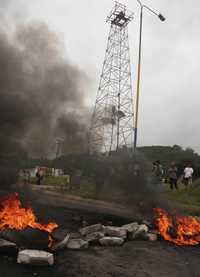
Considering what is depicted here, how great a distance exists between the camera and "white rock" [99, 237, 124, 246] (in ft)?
39.4

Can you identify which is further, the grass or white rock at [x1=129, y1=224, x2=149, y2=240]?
the grass

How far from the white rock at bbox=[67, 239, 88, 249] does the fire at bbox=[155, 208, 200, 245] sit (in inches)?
163

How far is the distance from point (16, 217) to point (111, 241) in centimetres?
354

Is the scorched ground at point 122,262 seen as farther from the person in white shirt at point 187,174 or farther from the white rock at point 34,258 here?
the person in white shirt at point 187,174

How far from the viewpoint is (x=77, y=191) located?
64.2 feet

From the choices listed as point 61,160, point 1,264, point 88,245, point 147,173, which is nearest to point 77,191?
point 61,160

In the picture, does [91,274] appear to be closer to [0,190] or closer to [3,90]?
[0,190]

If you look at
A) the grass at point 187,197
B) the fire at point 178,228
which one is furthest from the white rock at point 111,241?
the grass at point 187,197

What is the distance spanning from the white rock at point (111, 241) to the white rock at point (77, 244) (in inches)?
30.7

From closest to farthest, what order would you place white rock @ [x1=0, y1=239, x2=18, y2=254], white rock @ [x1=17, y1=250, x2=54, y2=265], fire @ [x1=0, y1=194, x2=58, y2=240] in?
white rock @ [x1=17, y1=250, x2=54, y2=265], white rock @ [x1=0, y1=239, x2=18, y2=254], fire @ [x1=0, y1=194, x2=58, y2=240]

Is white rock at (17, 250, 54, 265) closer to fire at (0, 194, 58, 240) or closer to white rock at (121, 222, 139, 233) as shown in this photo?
fire at (0, 194, 58, 240)

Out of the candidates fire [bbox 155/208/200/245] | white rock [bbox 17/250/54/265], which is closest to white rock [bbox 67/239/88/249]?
white rock [bbox 17/250/54/265]

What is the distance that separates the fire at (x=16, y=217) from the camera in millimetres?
11117

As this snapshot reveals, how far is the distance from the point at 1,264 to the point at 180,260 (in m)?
5.83
